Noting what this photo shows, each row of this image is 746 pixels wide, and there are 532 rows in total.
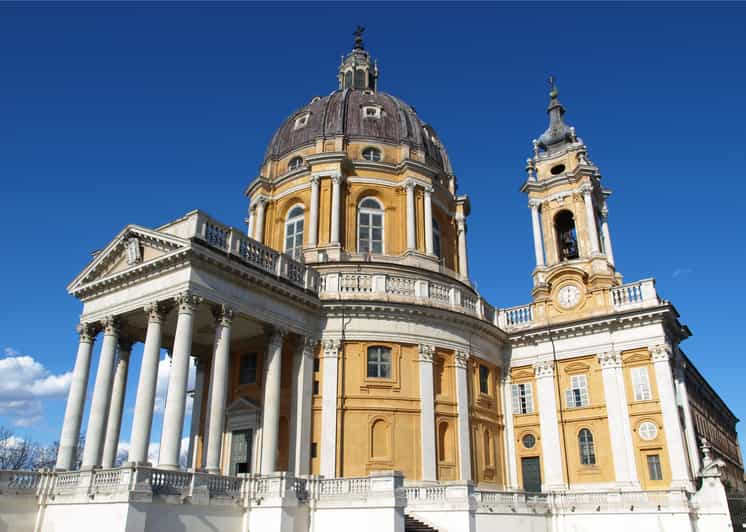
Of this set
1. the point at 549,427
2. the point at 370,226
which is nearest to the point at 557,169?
the point at 370,226

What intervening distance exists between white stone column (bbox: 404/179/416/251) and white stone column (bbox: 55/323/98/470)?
1464 cm

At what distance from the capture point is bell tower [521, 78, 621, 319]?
3047 centimetres

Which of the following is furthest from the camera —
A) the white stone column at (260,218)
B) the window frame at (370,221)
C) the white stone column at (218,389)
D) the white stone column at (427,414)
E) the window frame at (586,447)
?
the white stone column at (260,218)

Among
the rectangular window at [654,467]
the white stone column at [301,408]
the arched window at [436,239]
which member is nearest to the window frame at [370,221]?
the arched window at [436,239]

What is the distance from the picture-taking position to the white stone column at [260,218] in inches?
1297

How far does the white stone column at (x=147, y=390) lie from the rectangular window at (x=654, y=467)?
19651mm

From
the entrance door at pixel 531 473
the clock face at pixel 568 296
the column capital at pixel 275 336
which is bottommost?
the entrance door at pixel 531 473

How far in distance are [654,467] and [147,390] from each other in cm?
2005

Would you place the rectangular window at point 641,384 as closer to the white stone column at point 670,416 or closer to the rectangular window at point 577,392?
the white stone column at point 670,416

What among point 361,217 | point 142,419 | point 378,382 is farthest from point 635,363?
point 142,419

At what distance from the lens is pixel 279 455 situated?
23828 mm

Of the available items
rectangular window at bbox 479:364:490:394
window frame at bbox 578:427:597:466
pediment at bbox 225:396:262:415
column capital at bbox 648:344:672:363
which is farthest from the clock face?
pediment at bbox 225:396:262:415

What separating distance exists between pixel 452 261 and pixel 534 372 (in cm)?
763

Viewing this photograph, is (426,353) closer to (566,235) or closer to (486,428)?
(486,428)
